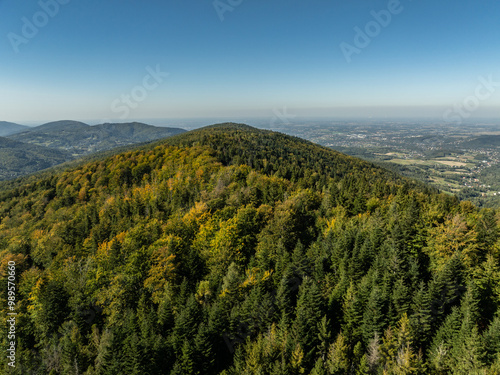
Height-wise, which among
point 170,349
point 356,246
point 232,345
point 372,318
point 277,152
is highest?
point 277,152

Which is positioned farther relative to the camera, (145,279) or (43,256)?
(43,256)

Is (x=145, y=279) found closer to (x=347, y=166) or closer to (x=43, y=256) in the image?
(x=43, y=256)

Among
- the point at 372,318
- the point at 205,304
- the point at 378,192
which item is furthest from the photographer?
the point at 378,192

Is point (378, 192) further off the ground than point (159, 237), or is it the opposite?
point (378, 192)

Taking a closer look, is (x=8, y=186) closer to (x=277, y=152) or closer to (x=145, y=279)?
(x=277, y=152)

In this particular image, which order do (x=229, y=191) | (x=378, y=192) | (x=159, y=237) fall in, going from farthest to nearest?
(x=229, y=191) < (x=378, y=192) < (x=159, y=237)

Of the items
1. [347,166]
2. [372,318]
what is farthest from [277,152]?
[372,318]

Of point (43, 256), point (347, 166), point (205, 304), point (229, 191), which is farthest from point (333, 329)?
point (347, 166)
